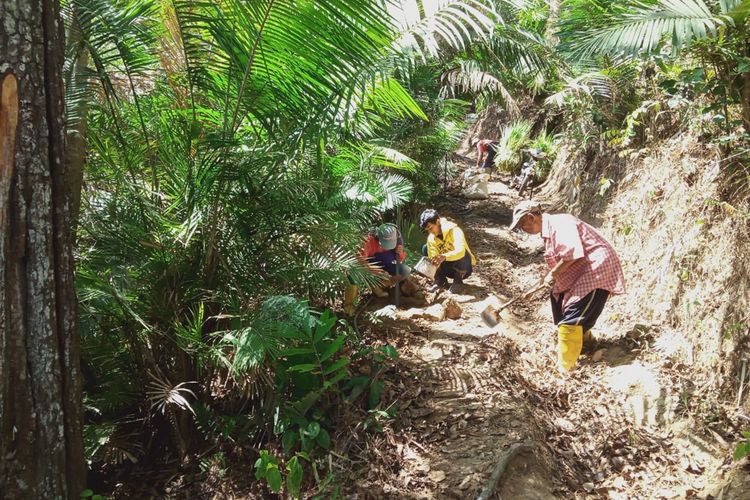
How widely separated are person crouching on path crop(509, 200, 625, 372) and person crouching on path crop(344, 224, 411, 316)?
4.98 feet

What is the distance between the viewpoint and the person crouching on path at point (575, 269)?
14.2ft

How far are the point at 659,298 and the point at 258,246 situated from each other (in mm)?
3506

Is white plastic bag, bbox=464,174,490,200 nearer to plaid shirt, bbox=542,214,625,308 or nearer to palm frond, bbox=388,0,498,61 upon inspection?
plaid shirt, bbox=542,214,625,308

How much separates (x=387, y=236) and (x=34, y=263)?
369 centimetres

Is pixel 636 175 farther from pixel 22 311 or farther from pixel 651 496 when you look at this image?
pixel 22 311

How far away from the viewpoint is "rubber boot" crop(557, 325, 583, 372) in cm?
445

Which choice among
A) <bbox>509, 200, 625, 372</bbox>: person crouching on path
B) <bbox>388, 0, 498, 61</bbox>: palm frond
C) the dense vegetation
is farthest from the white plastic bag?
<bbox>388, 0, 498, 61</bbox>: palm frond

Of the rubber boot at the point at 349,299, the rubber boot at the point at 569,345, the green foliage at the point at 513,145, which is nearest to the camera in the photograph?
the rubber boot at the point at 569,345

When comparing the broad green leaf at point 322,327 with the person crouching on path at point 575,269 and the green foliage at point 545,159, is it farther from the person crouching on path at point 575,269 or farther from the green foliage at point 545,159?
the green foliage at point 545,159

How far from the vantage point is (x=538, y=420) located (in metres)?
3.92

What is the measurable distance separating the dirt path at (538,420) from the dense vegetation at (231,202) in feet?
1.19

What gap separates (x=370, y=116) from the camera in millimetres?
4461

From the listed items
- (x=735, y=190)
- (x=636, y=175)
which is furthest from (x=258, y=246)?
(x=636, y=175)

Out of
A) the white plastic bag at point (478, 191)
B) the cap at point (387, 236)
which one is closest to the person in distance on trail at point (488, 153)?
the white plastic bag at point (478, 191)
